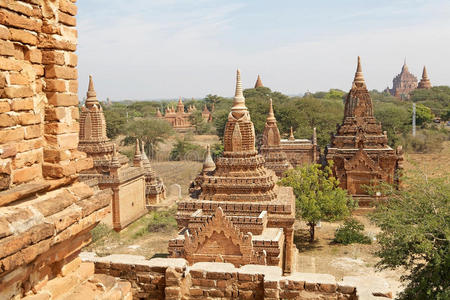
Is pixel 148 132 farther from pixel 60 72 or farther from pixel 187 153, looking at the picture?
pixel 60 72

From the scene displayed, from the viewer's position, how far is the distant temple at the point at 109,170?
21078mm

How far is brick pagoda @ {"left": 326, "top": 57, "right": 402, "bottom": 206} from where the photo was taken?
2475 centimetres

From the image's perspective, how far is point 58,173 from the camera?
3746 millimetres

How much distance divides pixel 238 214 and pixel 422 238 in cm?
660

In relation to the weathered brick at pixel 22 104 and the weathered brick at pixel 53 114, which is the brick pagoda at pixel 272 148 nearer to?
the weathered brick at pixel 53 114

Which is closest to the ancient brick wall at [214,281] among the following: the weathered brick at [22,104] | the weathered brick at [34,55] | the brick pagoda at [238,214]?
the weathered brick at [22,104]

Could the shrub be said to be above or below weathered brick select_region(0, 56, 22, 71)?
below

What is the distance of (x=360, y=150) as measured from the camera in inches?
977

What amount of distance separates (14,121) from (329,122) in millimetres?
49710

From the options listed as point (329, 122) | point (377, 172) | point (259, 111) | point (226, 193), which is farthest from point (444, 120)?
point (226, 193)

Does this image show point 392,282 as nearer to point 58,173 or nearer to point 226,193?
point 226,193

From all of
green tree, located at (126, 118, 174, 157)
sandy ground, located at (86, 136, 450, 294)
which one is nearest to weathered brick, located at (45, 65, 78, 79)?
sandy ground, located at (86, 136, 450, 294)

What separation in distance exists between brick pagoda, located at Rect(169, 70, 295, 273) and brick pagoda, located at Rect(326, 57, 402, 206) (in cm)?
973

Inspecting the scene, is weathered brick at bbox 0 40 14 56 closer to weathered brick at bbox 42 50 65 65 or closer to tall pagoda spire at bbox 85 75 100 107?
weathered brick at bbox 42 50 65 65
